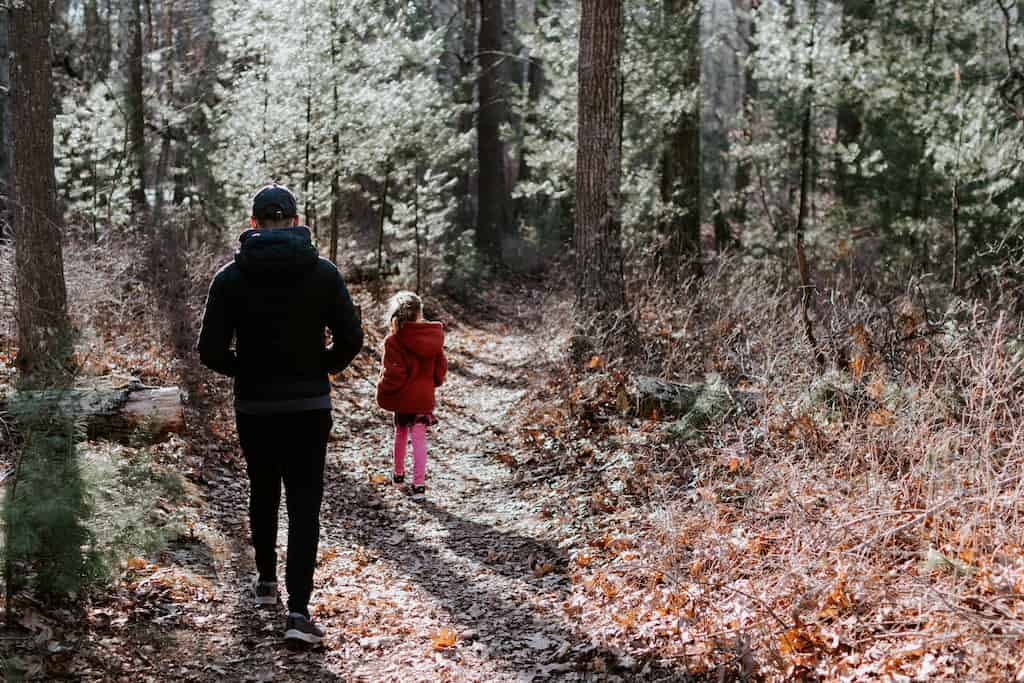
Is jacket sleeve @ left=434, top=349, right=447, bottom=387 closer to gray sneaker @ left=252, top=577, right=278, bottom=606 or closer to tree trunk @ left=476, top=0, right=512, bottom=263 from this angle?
gray sneaker @ left=252, top=577, right=278, bottom=606

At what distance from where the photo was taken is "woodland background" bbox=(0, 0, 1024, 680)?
4344 millimetres

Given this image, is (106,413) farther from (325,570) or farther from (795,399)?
(795,399)

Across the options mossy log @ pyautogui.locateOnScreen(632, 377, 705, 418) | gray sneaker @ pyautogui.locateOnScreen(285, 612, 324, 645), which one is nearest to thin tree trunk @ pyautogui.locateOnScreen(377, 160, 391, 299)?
mossy log @ pyautogui.locateOnScreen(632, 377, 705, 418)

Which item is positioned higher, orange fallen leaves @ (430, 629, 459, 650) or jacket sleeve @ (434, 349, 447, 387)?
jacket sleeve @ (434, 349, 447, 387)

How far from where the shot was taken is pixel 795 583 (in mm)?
4363

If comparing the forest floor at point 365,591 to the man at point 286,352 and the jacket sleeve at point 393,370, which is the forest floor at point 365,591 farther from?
the jacket sleeve at point 393,370

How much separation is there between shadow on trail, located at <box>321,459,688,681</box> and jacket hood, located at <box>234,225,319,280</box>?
2.24 m

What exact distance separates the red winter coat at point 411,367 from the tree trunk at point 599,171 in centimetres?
270

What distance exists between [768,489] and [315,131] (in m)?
9.89

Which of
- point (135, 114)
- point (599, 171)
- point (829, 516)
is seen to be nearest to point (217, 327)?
point (829, 516)

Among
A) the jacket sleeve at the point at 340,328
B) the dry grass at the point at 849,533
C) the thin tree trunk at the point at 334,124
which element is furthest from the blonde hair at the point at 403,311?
the thin tree trunk at the point at 334,124

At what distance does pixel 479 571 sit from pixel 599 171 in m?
5.43

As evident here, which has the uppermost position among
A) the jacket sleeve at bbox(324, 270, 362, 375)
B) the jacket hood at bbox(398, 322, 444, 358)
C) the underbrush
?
the jacket sleeve at bbox(324, 270, 362, 375)

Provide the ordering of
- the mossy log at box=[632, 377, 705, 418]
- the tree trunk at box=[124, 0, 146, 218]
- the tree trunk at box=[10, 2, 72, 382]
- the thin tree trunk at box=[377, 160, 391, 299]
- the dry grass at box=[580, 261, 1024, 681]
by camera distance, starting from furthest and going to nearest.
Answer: the tree trunk at box=[124, 0, 146, 218]
the thin tree trunk at box=[377, 160, 391, 299]
the tree trunk at box=[10, 2, 72, 382]
the mossy log at box=[632, 377, 705, 418]
the dry grass at box=[580, 261, 1024, 681]
